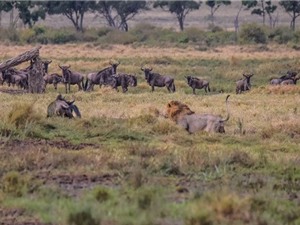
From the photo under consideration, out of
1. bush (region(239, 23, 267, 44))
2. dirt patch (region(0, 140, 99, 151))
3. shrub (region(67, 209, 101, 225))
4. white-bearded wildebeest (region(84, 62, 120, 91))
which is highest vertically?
shrub (region(67, 209, 101, 225))

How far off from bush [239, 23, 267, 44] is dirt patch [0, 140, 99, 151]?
5050 cm

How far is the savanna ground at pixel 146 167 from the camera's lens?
9.35 metres

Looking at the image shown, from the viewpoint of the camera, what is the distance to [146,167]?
41.6ft

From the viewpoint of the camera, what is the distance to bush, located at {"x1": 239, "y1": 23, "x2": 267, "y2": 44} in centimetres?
6512

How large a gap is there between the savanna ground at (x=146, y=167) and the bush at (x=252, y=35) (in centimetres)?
4214

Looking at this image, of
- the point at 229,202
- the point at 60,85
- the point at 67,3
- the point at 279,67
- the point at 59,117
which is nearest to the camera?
the point at 229,202

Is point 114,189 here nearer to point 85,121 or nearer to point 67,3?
point 85,121

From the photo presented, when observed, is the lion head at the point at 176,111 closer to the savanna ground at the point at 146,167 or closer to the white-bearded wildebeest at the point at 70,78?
the savanna ground at the point at 146,167

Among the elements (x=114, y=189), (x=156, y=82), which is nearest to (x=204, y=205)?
(x=114, y=189)

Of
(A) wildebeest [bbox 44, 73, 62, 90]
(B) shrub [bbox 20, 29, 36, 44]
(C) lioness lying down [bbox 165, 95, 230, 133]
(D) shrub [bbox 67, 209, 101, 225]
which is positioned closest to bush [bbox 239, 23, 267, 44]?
(B) shrub [bbox 20, 29, 36, 44]

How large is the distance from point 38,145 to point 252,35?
51.7 meters

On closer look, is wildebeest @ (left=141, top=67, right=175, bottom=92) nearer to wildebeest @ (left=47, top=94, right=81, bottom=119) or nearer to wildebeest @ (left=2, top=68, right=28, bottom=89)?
wildebeest @ (left=2, top=68, right=28, bottom=89)

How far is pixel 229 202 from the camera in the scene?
898 centimetres

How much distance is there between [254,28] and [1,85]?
3677 centimetres
